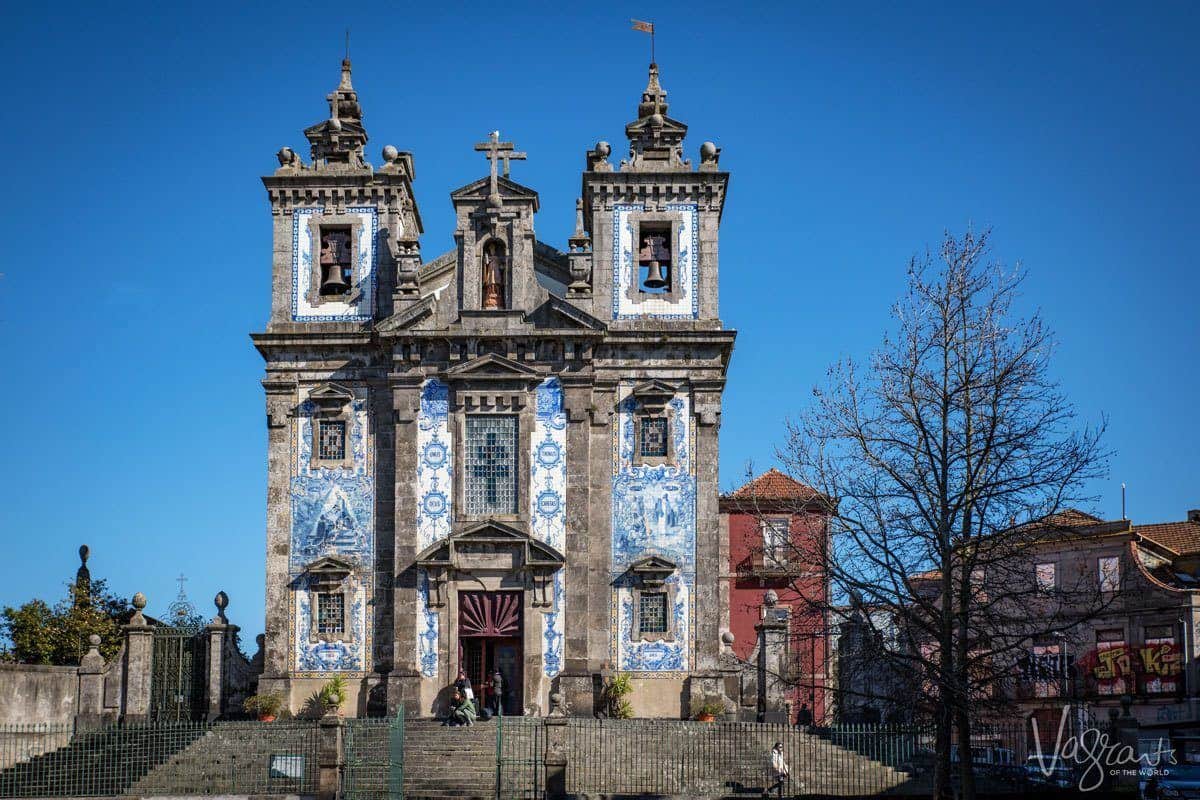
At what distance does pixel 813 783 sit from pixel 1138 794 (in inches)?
A: 239

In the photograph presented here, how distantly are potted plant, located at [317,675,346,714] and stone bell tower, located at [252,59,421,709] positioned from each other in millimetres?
245

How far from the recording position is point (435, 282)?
39438mm

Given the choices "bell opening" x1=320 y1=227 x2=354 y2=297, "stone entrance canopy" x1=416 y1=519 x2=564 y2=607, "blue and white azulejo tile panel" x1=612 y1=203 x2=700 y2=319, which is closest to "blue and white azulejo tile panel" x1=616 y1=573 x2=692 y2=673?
"stone entrance canopy" x1=416 y1=519 x2=564 y2=607

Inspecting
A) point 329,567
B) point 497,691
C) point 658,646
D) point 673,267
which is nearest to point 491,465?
point 329,567

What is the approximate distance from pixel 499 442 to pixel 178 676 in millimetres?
9391

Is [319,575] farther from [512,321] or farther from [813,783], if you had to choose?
[813,783]

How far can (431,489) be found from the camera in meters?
37.0

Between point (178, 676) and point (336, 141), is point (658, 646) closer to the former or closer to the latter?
point (178, 676)

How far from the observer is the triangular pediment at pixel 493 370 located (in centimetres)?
3709

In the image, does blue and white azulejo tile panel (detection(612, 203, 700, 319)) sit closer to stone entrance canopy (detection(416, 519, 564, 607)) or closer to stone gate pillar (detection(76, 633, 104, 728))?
stone entrance canopy (detection(416, 519, 564, 607))

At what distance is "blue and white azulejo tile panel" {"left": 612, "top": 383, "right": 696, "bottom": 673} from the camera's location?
36375 millimetres

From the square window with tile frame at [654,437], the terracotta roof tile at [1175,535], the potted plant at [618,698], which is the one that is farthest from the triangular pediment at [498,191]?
the terracotta roof tile at [1175,535]

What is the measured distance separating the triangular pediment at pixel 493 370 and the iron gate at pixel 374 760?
30.4 ft

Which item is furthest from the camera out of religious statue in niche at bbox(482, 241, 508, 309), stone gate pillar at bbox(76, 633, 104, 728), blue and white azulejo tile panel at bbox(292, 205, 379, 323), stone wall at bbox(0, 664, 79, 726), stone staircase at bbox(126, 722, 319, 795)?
blue and white azulejo tile panel at bbox(292, 205, 379, 323)
